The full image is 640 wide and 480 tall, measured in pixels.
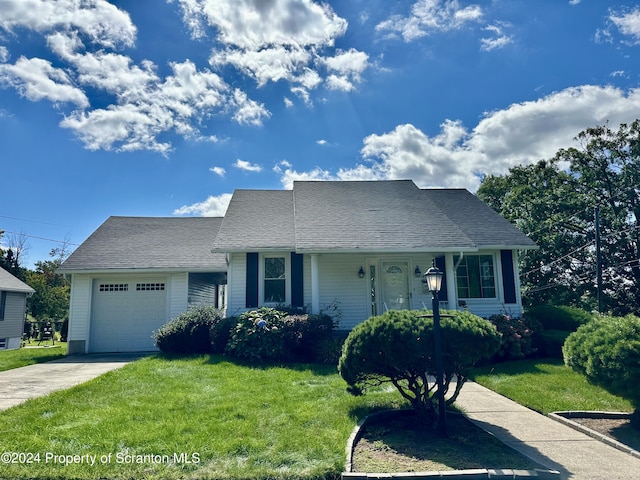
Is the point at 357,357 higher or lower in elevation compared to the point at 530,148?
lower

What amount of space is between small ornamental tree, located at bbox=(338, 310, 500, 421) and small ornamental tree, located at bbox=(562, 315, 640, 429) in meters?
1.50

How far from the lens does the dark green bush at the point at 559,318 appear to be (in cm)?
1261

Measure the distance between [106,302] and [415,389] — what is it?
488 inches

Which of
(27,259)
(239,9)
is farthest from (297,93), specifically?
(27,259)

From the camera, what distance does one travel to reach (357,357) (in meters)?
5.31

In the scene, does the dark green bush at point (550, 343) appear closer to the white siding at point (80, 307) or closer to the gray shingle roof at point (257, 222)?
the gray shingle roof at point (257, 222)

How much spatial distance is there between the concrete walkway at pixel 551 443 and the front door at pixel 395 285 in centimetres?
628

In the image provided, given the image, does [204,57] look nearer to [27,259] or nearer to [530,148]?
[530,148]

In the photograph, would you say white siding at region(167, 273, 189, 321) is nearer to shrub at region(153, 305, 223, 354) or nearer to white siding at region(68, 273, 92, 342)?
shrub at region(153, 305, 223, 354)

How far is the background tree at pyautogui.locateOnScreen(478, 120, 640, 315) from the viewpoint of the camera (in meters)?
22.2

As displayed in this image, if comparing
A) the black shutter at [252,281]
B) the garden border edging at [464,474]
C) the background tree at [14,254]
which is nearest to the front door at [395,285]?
the black shutter at [252,281]

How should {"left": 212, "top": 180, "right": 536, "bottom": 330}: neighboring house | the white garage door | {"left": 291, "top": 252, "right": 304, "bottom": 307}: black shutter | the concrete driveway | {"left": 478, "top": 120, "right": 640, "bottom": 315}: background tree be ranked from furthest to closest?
{"left": 478, "top": 120, "right": 640, "bottom": 315}: background tree, the white garage door, {"left": 291, "top": 252, "right": 304, "bottom": 307}: black shutter, {"left": 212, "top": 180, "right": 536, "bottom": 330}: neighboring house, the concrete driveway

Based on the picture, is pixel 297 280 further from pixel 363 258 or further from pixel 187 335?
pixel 187 335

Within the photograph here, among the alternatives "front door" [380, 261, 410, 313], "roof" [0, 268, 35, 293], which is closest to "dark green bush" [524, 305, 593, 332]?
"front door" [380, 261, 410, 313]
